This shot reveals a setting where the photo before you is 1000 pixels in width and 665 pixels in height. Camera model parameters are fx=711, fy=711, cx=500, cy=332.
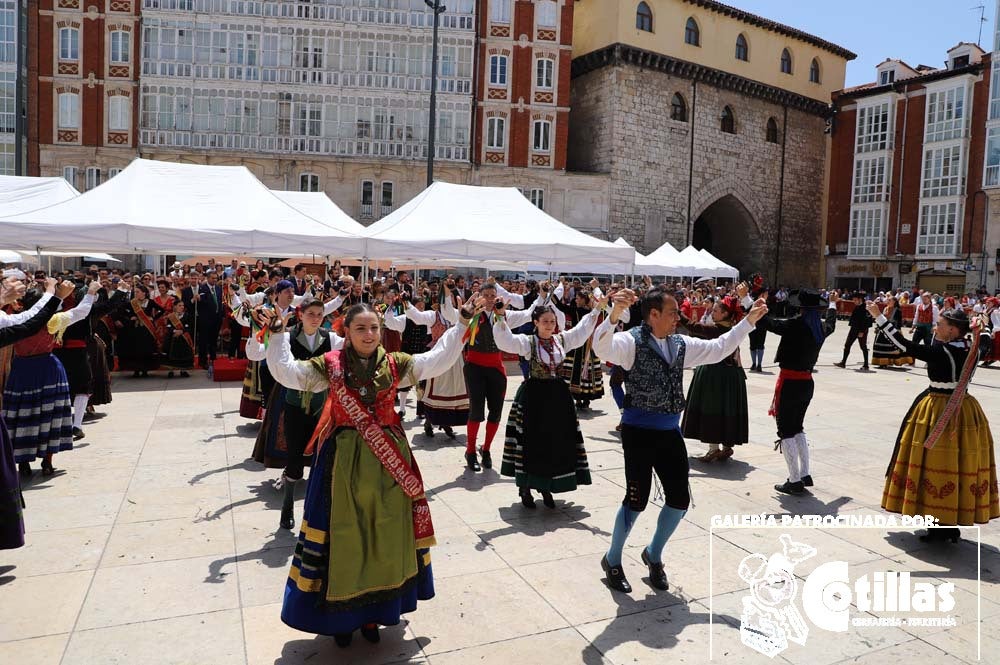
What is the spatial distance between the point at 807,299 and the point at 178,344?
33.3 feet

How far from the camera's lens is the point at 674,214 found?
3672 centimetres

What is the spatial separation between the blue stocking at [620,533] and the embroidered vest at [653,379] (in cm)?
66

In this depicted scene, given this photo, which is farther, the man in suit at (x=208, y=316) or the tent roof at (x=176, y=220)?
the man in suit at (x=208, y=316)

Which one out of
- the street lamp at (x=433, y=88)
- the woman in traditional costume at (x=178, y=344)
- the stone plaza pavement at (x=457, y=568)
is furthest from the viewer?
the street lamp at (x=433, y=88)

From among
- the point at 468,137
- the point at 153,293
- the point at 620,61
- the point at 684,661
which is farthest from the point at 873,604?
the point at 620,61

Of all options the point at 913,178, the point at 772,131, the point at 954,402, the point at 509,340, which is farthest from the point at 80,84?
the point at 913,178

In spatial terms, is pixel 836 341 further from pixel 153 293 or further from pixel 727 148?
pixel 153 293

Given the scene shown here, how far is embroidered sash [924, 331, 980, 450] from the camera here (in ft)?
16.4

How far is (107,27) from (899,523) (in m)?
33.7

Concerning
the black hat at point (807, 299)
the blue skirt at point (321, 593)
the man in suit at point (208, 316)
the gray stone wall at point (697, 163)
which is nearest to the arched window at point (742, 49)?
the gray stone wall at point (697, 163)

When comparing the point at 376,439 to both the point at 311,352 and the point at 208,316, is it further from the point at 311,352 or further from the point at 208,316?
the point at 208,316

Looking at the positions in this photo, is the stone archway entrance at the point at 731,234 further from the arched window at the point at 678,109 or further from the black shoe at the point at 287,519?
the black shoe at the point at 287,519

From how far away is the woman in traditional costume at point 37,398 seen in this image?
19.6 feet

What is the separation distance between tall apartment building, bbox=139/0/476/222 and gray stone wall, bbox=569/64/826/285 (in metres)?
7.47
